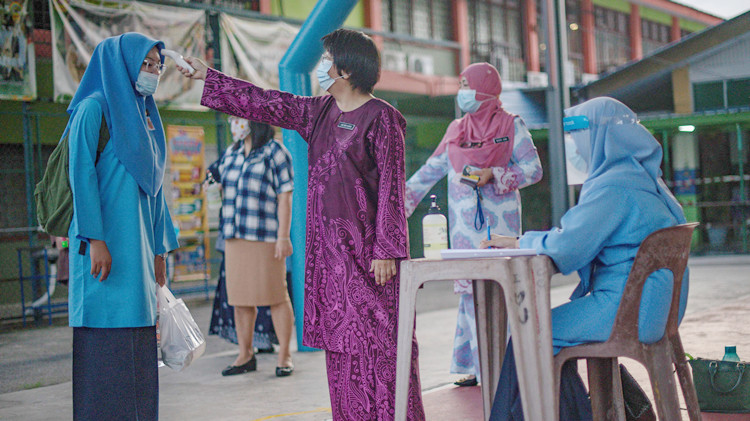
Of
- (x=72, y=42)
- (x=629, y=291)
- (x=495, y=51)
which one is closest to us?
(x=629, y=291)

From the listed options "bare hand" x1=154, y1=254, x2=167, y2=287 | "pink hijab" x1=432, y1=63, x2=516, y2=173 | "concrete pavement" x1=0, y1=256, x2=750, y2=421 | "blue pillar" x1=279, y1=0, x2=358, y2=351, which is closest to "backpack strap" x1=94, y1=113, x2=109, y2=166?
"bare hand" x1=154, y1=254, x2=167, y2=287

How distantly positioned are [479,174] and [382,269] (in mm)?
1453

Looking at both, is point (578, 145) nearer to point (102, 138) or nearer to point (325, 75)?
point (325, 75)

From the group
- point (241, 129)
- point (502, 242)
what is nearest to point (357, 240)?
point (502, 242)

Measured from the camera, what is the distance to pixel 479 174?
4.43 meters

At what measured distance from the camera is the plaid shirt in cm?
530

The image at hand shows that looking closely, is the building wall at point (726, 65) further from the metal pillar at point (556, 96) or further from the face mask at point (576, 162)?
the face mask at point (576, 162)

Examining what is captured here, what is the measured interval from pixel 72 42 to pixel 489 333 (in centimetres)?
756

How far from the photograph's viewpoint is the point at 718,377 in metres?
3.80

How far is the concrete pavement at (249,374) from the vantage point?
4477mm

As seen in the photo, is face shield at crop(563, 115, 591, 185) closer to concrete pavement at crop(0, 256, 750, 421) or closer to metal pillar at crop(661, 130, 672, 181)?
concrete pavement at crop(0, 256, 750, 421)

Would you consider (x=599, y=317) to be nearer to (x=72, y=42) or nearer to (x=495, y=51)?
(x=72, y=42)

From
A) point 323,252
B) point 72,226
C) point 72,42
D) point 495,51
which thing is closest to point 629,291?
point 323,252

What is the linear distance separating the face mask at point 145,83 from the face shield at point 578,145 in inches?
68.2
